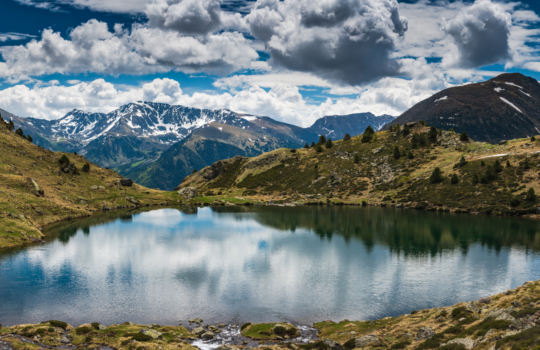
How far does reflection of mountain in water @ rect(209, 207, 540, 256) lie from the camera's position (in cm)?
8350

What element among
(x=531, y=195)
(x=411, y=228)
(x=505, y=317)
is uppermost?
(x=531, y=195)

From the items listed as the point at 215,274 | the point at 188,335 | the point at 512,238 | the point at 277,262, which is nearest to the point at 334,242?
the point at 277,262

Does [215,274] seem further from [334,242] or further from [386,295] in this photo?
[334,242]

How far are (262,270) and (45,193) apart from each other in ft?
322

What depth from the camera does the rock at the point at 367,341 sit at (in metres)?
32.3

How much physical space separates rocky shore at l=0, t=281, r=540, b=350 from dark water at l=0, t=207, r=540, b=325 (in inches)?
163

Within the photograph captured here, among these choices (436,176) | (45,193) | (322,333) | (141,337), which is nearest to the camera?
(141,337)

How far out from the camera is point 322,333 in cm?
3844

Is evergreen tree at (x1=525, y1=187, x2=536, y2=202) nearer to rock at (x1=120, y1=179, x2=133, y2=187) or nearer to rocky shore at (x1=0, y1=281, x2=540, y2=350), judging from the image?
rocky shore at (x1=0, y1=281, x2=540, y2=350)

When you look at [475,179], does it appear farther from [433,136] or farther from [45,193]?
[45,193]

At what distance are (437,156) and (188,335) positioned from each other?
173m

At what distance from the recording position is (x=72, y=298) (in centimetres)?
4934

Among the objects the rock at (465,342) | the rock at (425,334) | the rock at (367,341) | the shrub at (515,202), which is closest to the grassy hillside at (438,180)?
the shrub at (515,202)

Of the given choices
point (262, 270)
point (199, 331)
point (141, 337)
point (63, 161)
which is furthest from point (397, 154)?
point (141, 337)
